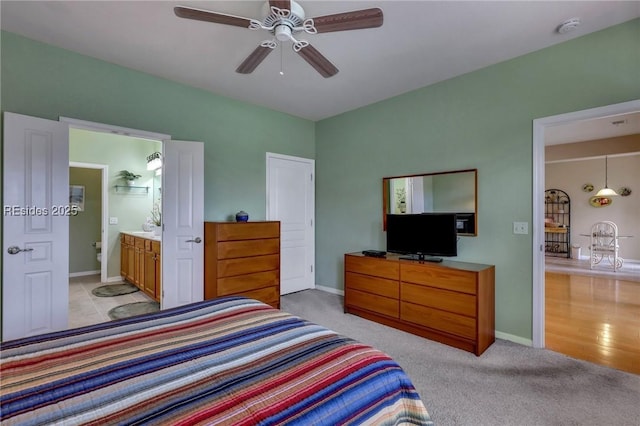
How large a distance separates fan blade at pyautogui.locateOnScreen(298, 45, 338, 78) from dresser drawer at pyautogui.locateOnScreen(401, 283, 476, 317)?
2.17 metres

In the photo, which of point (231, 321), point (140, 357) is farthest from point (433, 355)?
point (140, 357)

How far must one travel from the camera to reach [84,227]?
222 inches

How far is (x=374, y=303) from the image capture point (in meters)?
3.35

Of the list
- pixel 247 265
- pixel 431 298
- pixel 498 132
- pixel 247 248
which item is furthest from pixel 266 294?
pixel 498 132

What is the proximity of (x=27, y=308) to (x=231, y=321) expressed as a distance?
2.18 m

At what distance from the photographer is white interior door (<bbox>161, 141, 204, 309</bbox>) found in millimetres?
3248

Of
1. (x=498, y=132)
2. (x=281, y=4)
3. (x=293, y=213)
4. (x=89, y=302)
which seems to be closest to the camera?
(x=281, y=4)

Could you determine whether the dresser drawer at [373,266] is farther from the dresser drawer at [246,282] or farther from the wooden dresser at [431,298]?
the dresser drawer at [246,282]

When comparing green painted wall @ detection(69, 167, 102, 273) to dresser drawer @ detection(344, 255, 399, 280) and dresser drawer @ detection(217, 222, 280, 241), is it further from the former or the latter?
dresser drawer @ detection(344, 255, 399, 280)

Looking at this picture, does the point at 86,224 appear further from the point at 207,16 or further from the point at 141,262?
the point at 207,16

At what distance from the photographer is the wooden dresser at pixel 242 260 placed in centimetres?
328

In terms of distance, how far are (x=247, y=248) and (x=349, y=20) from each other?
2537 mm

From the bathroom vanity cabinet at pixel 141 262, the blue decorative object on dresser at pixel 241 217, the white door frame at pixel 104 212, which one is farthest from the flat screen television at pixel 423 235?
the white door frame at pixel 104 212

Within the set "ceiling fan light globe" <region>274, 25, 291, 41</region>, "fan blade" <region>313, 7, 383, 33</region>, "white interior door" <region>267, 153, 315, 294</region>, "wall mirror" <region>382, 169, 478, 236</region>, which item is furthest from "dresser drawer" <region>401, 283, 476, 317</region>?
"ceiling fan light globe" <region>274, 25, 291, 41</region>
